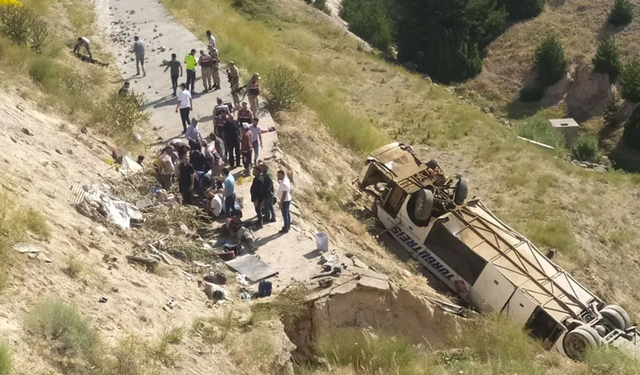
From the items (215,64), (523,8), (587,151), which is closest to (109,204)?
(215,64)

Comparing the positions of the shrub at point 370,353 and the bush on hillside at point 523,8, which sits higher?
the bush on hillside at point 523,8

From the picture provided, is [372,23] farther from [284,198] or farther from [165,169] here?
[284,198]

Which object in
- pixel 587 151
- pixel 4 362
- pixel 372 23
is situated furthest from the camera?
pixel 372 23

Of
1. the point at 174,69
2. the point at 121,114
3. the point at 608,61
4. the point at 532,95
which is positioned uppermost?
the point at 608,61

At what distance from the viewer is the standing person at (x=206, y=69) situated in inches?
854

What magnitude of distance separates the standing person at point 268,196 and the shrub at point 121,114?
5.51m

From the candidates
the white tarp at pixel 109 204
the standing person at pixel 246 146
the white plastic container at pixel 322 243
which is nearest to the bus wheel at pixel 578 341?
the white plastic container at pixel 322 243

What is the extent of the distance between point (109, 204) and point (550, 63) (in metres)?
32.0

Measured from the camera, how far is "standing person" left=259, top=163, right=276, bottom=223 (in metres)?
14.1

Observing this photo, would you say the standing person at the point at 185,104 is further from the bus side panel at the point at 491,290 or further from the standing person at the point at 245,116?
the bus side panel at the point at 491,290

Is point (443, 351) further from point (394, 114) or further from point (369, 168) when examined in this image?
point (394, 114)

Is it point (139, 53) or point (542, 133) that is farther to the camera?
point (542, 133)

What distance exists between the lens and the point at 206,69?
21938 mm

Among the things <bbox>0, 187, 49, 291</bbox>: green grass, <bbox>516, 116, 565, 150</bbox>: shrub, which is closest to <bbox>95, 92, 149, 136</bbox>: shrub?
<bbox>0, 187, 49, 291</bbox>: green grass
